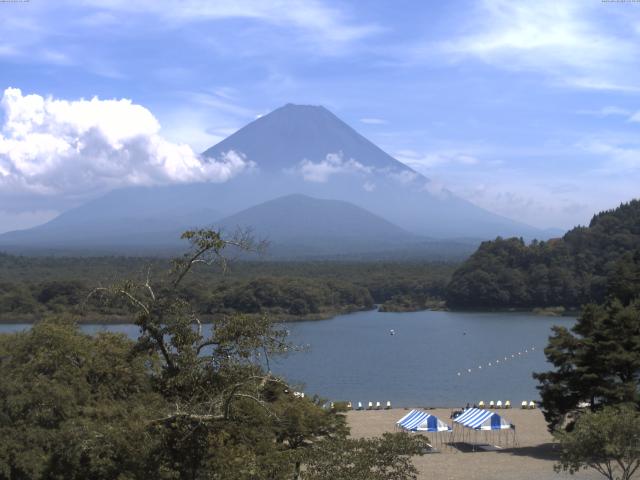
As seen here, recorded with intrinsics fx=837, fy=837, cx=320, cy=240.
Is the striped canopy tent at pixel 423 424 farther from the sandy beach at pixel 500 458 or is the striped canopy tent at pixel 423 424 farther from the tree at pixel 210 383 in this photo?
the tree at pixel 210 383

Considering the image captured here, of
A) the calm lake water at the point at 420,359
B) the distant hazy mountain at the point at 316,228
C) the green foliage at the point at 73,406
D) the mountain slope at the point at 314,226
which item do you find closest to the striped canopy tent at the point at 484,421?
the calm lake water at the point at 420,359

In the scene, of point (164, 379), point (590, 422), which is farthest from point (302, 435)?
point (164, 379)

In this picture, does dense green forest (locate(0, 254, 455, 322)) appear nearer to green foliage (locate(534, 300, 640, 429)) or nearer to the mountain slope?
green foliage (locate(534, 300, 640, 429))

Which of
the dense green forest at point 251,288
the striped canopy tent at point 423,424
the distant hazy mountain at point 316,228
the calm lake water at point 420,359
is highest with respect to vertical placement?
the distant hazy mountain at point 316,228

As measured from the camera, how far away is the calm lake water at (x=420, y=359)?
25156 mm

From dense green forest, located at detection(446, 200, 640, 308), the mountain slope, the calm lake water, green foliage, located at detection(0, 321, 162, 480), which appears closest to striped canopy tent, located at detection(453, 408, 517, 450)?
the calm lake water

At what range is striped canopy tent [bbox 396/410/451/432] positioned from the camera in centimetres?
1599

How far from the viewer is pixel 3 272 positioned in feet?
213

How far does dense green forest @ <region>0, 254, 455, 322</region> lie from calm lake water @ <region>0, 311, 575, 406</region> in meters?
2.36

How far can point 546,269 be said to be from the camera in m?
54.6

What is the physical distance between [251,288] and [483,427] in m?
32.9

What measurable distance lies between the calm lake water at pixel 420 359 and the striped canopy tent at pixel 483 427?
13.6 feet

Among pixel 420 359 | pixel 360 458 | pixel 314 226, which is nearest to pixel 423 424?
pixel 360 458

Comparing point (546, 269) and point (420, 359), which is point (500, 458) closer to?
point (420, 359)
